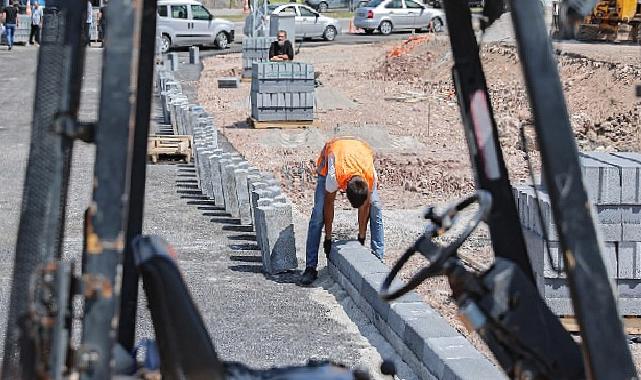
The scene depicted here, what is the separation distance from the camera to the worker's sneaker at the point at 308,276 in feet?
36.0

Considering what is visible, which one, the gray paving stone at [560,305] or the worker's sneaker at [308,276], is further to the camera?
the worker's sneaker at [308,276]

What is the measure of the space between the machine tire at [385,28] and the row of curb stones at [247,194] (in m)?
30.2

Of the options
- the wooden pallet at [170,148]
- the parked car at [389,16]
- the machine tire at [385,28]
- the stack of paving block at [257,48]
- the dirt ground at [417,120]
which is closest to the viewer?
the dirt ground at [417,120]

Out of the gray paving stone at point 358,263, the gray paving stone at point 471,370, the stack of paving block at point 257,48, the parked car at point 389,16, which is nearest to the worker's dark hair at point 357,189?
the gray paving stone at point 358,263

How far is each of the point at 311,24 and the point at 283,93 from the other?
2469 centimetres

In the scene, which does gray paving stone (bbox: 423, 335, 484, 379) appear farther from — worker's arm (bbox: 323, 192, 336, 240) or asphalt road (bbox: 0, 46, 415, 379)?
worker's arm (bbox: 323, 192, 336, 240)

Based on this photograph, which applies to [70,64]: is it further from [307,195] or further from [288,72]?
[288,72]

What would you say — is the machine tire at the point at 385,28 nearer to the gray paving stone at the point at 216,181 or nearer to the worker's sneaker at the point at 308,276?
the gray paving stone at the point at 216,181

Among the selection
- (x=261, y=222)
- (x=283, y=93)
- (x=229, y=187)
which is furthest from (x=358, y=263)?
(x=283, y=93)

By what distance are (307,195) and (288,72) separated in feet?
23.7

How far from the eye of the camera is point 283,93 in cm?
2336

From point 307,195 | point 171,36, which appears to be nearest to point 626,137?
point 307,195

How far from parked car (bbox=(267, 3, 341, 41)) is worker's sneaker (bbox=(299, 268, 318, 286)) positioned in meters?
36.3

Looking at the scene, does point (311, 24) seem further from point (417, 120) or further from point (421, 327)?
point (421, 327)
